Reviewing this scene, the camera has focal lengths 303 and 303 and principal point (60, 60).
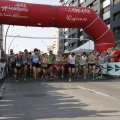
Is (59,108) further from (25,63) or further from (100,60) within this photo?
(100,60)

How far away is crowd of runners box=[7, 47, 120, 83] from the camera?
53.0ft

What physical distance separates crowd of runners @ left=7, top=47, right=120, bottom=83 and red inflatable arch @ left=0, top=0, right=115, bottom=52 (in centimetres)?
A: 124

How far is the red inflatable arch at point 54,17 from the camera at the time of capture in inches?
679

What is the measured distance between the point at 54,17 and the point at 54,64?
275 cm

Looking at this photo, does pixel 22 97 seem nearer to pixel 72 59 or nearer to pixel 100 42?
pixel 72 59

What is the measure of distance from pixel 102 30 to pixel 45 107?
11725 mm

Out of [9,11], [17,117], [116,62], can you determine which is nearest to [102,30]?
[116,62]

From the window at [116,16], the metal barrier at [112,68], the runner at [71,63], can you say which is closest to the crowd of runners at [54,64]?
the runner at [71,63]

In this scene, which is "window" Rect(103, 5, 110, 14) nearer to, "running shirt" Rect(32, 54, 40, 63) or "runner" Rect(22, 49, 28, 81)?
"runner" Rect(22, 49, 28, 81)

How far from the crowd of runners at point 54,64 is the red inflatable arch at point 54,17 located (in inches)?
48.8

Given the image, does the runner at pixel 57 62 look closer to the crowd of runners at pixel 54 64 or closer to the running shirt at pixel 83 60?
the crowd of runners at pixel 54 64

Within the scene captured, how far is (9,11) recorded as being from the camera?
672 inches

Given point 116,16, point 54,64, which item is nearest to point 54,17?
point 54,64

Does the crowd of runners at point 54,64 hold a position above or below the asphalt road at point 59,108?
above
